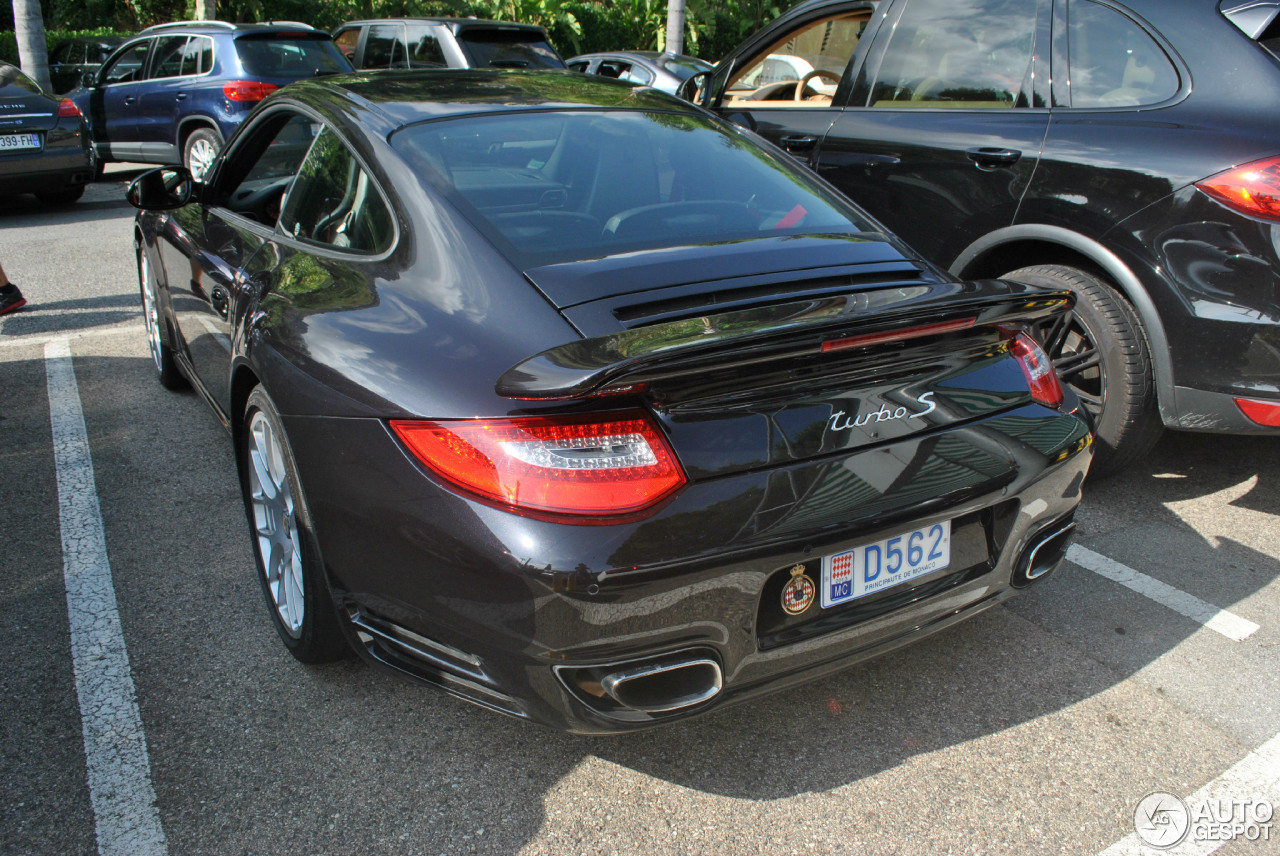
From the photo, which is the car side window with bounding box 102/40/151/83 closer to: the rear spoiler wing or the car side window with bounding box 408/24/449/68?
the car side window with bounding box 408/24/449/68

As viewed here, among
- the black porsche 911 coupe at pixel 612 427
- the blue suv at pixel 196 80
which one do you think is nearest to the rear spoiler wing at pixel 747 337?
the black porsche 911 coupe at pixel 612 427

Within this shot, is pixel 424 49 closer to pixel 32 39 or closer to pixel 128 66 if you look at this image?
pixel 128 66

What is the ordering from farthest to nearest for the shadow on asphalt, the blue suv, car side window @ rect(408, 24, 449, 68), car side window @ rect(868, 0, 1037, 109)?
car side window @ rect(408, 24, 449, 68), the blue suv, car side window @ rect(868, 0, 1037, 109), the shadow on asphalt

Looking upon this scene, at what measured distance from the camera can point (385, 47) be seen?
36.4 ft

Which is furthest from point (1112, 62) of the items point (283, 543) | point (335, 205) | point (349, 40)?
point (349, 40)

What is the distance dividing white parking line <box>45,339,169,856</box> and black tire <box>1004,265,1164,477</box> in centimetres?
304

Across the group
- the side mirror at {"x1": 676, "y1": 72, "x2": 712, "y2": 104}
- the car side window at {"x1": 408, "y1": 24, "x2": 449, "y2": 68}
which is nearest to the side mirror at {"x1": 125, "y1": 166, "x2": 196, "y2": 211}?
the side mirror at {"x1": 676, "y1": 72, "x2": 712, "y2": 104}

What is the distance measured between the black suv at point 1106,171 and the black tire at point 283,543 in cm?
268

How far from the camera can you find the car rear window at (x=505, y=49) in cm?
1003

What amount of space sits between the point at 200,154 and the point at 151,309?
649cm

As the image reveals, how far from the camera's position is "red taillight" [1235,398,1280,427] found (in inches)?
120

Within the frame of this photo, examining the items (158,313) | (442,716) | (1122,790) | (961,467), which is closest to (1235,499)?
(1122,790)

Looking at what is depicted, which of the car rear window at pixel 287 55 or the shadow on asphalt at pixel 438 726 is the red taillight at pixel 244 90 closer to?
the car rear window at pixel 287 55

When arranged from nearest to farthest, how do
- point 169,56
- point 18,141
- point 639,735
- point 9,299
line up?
point 639,735 → point 9,299 → point 18,141 → point 169,56
